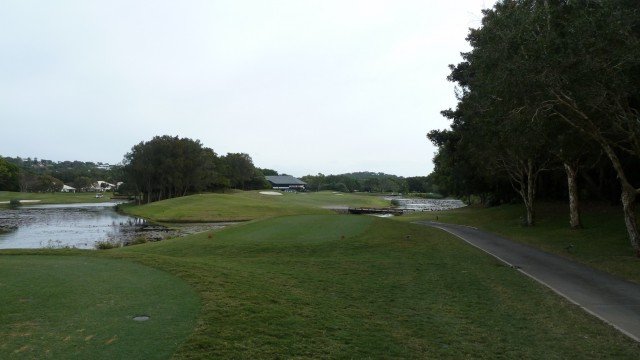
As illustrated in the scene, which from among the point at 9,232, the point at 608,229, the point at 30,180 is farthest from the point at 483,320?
the point at 30,180

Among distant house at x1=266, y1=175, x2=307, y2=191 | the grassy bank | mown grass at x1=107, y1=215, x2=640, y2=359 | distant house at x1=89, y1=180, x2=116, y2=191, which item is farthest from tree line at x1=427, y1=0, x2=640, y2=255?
distant house at x1=89, y1=180, x2=116, y2=191

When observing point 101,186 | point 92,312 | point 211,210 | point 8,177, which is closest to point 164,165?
point 211,210

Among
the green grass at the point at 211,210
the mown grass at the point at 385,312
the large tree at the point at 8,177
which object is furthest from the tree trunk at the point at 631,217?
the large tree at the point at 8,177

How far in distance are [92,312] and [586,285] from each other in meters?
12.5

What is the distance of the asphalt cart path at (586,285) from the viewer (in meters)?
9.38

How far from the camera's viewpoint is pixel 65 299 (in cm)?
805

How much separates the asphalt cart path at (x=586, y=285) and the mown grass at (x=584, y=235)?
793mm

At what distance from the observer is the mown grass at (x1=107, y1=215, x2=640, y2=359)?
6.84 m

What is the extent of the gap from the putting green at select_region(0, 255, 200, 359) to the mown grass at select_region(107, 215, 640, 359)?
438 millimetres

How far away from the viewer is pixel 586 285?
12.7 m

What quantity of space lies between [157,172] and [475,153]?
72.8 metres

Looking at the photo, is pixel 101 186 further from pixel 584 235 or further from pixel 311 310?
pixel 311 310

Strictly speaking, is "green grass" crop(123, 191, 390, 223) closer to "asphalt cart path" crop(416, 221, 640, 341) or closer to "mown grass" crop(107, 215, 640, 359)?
"mown grass" crop(107, 215, 640, 359)

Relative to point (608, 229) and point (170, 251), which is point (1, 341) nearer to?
point (170, 251)
